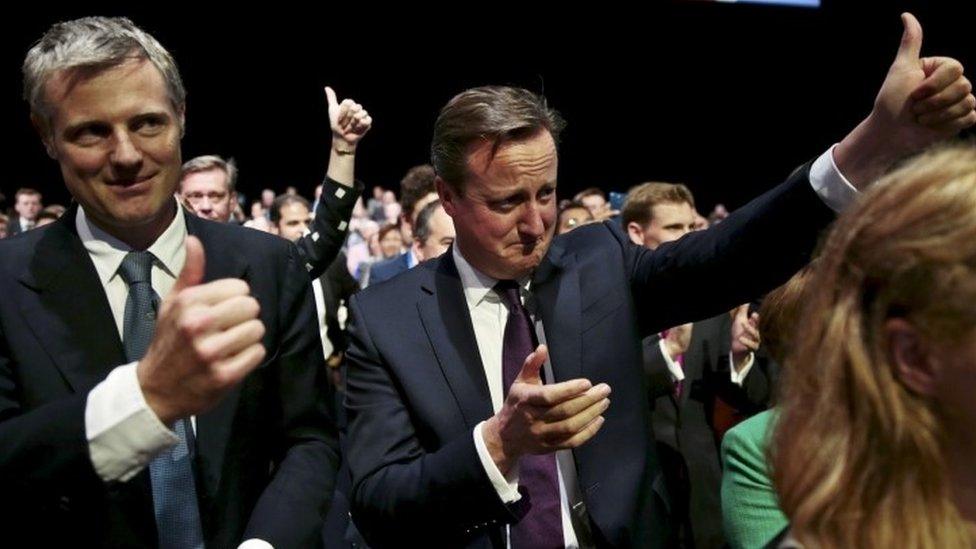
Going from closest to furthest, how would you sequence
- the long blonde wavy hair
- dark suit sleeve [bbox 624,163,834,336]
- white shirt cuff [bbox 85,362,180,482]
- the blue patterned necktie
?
1. the long blonde wavy hair
2. white shirt cuff [bbox 85,362,180,482]
3. the blue patterned necktie
4. dark suit sleeve [bbox 624,163,834,336]

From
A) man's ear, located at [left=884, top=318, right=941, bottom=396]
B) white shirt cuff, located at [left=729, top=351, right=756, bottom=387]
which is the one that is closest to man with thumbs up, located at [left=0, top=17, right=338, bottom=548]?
man's ear, located at [left=884, top=318, right=941, bottom=396]

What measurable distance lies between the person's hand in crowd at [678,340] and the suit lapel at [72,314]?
3328mm

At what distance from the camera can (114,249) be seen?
211 cm

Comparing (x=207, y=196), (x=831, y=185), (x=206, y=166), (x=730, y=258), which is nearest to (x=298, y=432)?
(x=730, y=258)

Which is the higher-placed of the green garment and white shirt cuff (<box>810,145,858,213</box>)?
white shirt cuff (<box>810,145,858,213</box>)

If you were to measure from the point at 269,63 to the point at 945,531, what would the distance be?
55.9 feet

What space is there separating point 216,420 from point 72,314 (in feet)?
0.95

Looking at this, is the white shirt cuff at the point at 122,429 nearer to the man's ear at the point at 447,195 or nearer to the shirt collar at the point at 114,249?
the shirt collar at the point at 114,249

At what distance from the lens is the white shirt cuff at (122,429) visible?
159cm

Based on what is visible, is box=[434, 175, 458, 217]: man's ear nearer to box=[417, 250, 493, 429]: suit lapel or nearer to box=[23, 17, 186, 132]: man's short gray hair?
box=[417, 250, 493, 429]: suit lapel

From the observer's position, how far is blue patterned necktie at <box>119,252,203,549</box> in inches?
79.6

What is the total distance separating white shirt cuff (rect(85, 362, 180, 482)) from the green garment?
3.88ft

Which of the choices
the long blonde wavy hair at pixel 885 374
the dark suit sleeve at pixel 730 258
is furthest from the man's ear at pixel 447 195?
the long blonde wavy hair at pixel 885 374

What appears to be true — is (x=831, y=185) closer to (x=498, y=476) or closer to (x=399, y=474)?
(x=498, y=476)
